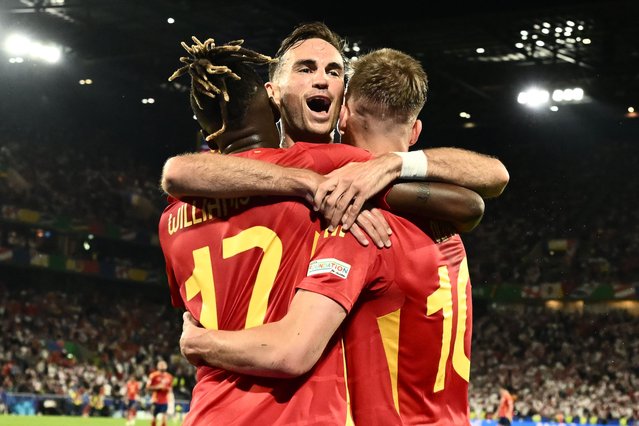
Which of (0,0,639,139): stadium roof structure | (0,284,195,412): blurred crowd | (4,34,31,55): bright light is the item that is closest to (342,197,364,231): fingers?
(0,0,639,139): stadium roof structure

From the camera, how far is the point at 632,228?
133 ft

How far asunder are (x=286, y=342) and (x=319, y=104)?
146cm

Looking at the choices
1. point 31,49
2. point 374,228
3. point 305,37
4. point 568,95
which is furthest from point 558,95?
point 374,228

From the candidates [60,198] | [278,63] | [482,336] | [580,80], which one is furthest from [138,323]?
[278,63]

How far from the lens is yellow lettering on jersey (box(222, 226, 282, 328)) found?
3154 millimetres

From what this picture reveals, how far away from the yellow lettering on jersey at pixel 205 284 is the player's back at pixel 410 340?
478 mm

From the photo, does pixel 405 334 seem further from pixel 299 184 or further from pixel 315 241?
pixel 299 184

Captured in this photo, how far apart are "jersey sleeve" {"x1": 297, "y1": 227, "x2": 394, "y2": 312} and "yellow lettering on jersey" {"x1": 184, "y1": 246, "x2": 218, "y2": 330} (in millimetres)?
357

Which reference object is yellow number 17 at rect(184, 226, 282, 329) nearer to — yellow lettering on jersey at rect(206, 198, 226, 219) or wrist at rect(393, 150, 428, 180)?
yellow lettering on jersey at rect(206, 198, 226, 219)

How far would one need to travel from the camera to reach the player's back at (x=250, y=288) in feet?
10.1

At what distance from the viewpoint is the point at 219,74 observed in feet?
11.6

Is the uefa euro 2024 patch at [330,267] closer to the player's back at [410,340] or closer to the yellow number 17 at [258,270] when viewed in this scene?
the yellow number 17 at [258,270]

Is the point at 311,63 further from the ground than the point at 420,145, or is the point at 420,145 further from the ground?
the point at 420,145

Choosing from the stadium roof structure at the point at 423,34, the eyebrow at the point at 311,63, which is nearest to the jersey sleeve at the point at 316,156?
the eyebrow at the point at 311,63
